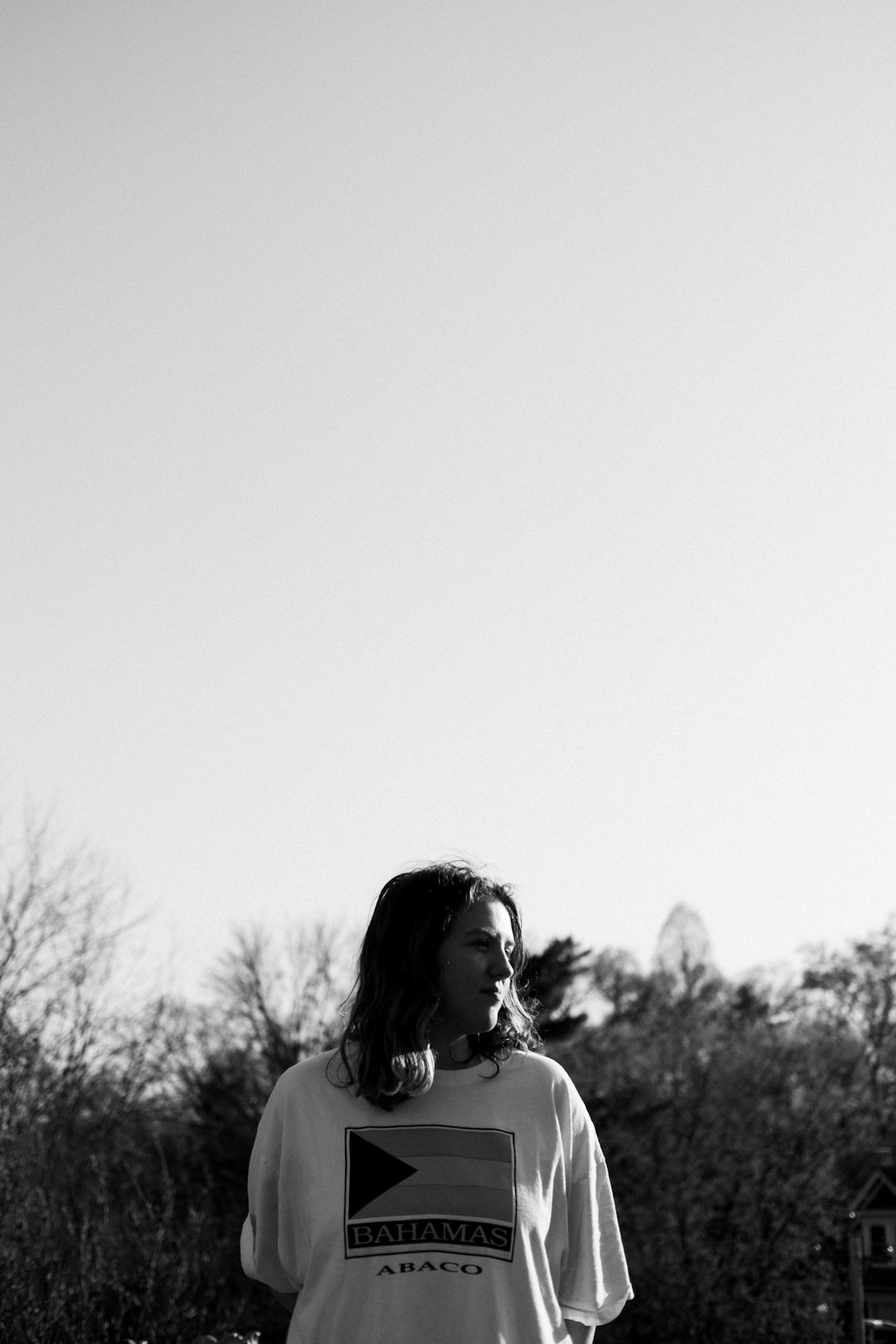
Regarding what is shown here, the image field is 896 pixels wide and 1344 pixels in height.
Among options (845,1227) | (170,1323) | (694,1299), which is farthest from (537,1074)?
(845,1227)

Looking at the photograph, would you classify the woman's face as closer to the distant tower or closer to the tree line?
the tree line

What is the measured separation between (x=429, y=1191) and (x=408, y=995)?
1.15 ft

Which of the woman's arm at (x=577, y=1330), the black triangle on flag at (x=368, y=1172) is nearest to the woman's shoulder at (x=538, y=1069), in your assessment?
the black triangle on flag at (x=368, y=1172)

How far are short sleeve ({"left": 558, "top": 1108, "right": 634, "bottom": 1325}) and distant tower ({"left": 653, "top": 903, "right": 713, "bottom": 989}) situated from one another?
54022mm

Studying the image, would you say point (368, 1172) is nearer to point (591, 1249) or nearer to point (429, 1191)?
point (429, 1191)

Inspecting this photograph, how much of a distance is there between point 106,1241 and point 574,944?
66.0 ft

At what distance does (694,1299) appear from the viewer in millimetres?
28984

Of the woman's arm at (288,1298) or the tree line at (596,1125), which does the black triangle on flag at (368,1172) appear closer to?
the woman's arm at (288,1298)

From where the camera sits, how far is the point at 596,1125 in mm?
34156

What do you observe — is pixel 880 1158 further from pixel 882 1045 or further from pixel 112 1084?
pixel 112 1084

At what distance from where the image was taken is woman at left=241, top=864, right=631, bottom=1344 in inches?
98.7

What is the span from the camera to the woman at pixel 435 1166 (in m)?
2.51

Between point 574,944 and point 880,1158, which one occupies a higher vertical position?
point 574,944

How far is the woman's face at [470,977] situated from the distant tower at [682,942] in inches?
2131
